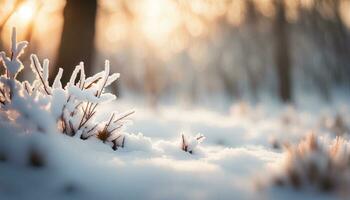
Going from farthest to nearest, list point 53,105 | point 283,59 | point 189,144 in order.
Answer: point 283,59 < point 189,144 < point 53,105

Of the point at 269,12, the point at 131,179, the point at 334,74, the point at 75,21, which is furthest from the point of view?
the point at 334,74

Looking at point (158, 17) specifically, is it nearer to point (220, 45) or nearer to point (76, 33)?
point (220, 45)

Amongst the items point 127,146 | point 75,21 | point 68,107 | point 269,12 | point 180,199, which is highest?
point 269,12


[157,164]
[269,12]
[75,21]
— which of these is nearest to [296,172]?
[157,164]

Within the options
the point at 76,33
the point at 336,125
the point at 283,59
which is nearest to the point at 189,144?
the point at 76,33

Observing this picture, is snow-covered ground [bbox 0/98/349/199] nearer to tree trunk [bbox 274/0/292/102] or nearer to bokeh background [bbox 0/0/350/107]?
bokeh background [bbox 0/0/350/107]

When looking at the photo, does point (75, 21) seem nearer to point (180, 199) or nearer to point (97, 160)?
point (97, 160)
